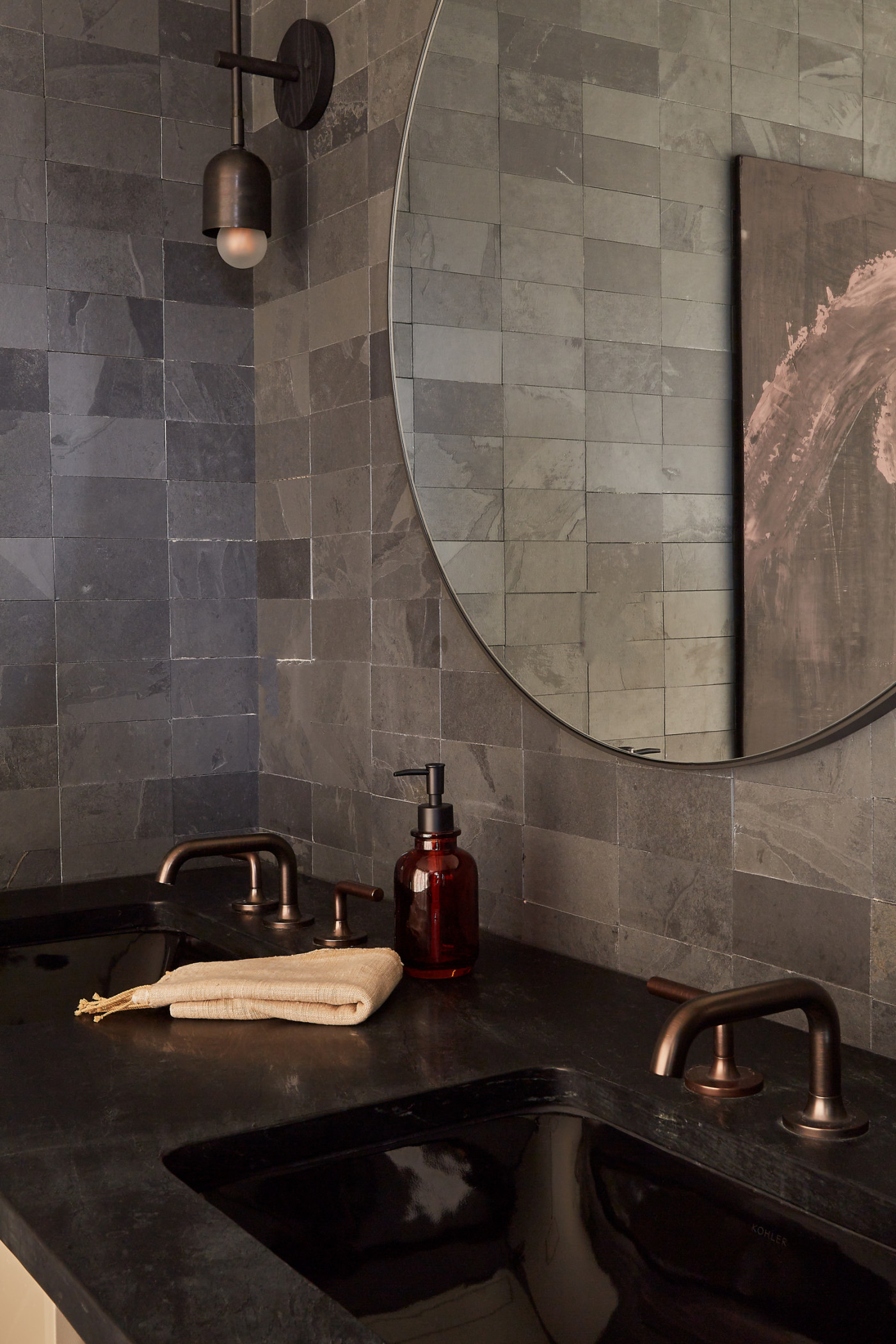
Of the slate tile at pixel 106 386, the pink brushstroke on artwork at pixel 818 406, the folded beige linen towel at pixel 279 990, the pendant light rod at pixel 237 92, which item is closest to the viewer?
the pink brushstroke on artwork at pixel 818 406

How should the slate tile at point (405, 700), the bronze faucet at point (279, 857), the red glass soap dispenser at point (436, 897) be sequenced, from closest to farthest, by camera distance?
the red glass soap dispenser at point (436, 897) → the bronze faucet at point (279, 857) → the slate tile at point (405, 700)

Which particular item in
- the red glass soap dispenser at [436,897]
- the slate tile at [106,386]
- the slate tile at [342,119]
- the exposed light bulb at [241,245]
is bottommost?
the red glass soap dispenser at [436,897]

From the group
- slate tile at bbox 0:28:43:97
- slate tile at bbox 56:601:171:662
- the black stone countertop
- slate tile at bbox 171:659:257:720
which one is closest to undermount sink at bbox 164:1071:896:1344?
the black stone countertop

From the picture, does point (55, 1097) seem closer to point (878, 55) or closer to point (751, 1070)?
point (751, 1070)

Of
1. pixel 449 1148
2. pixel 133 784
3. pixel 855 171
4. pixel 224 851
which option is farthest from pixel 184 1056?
pixel 855 171

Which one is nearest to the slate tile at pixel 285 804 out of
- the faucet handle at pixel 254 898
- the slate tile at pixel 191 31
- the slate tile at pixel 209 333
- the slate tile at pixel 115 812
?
the slate tile at pixel 115 812

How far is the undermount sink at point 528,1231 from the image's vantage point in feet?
2.89

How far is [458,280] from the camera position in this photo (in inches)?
59.8

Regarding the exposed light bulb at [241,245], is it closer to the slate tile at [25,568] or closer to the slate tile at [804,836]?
the slate tile at [25,568]

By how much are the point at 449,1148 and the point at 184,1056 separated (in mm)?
274

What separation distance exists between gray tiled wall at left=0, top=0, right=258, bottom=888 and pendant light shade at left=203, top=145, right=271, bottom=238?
0.23 metres

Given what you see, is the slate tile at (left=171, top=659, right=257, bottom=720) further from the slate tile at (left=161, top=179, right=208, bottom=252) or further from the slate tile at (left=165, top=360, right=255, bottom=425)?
the slate tile at (left=161, top=179, right=208, bottom=252)

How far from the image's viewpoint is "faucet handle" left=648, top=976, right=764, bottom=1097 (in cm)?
102

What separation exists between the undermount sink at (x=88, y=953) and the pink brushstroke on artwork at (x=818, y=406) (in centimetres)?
85
